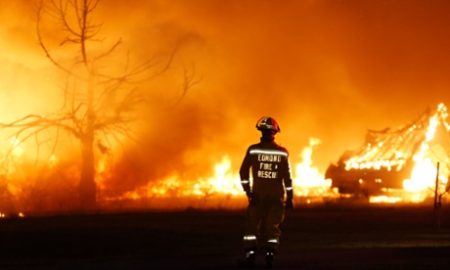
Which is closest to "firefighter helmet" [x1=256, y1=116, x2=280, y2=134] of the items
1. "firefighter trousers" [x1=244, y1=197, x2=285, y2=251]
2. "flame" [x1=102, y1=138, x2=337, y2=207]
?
"firefighter trousers" [x1=244, y1=197, x2=285, y2=251]

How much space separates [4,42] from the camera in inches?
1576

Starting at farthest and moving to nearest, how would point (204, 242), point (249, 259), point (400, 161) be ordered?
point (400, 161) < point (204, 242) < point (249, 259)

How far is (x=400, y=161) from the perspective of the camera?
43469 millimetres

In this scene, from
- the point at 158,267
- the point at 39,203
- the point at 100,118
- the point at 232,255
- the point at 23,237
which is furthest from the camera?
the point at 39,203

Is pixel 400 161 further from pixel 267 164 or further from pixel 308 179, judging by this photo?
pixel 267 164

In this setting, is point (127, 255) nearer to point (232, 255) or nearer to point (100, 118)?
point (232, 255)

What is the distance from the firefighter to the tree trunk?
18.7 metres

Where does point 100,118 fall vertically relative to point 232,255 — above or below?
above

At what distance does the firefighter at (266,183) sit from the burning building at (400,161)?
28.5 m

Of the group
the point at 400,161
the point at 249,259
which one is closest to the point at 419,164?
the point at 400,161

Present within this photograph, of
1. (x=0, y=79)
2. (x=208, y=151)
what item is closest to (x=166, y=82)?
(x=208, y=151)

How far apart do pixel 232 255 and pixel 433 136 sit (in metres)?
29.8

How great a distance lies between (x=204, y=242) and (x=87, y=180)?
15.4m

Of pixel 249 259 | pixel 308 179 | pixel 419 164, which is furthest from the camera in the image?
pixel 308 179
